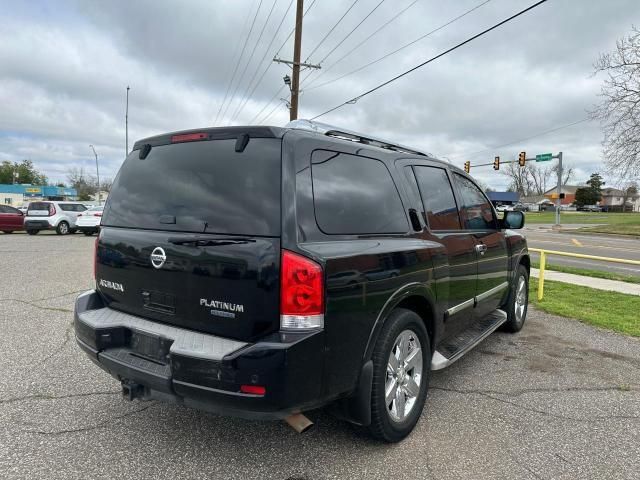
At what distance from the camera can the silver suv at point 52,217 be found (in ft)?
71.2

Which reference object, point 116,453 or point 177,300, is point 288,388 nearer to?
point 177,300

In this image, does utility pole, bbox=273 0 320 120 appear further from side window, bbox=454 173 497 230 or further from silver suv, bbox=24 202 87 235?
side window, bbox=454 173 497 230

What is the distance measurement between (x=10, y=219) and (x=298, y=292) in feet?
83.8

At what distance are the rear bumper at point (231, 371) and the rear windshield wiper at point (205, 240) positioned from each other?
51cm

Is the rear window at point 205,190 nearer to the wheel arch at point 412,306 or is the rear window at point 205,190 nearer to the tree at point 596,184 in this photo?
the wheel arch at point 412,306

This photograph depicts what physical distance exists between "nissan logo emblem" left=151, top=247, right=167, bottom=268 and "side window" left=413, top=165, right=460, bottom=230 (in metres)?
1.96

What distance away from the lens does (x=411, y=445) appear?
2.94 metres

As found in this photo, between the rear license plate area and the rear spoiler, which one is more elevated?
the rear spoiler

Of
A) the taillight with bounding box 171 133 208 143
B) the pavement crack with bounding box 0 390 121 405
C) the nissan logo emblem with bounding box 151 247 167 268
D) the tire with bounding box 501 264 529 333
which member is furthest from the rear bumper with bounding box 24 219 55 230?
the nissan logo emblem with bounding box 151 247 167 268

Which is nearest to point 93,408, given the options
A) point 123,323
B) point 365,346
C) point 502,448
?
point 123,323

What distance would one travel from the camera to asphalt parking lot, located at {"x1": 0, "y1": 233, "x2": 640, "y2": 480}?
264 cm

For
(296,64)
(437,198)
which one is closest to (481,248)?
(437,198)

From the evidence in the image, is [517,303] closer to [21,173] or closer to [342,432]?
[342,432]

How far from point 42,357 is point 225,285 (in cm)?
298
